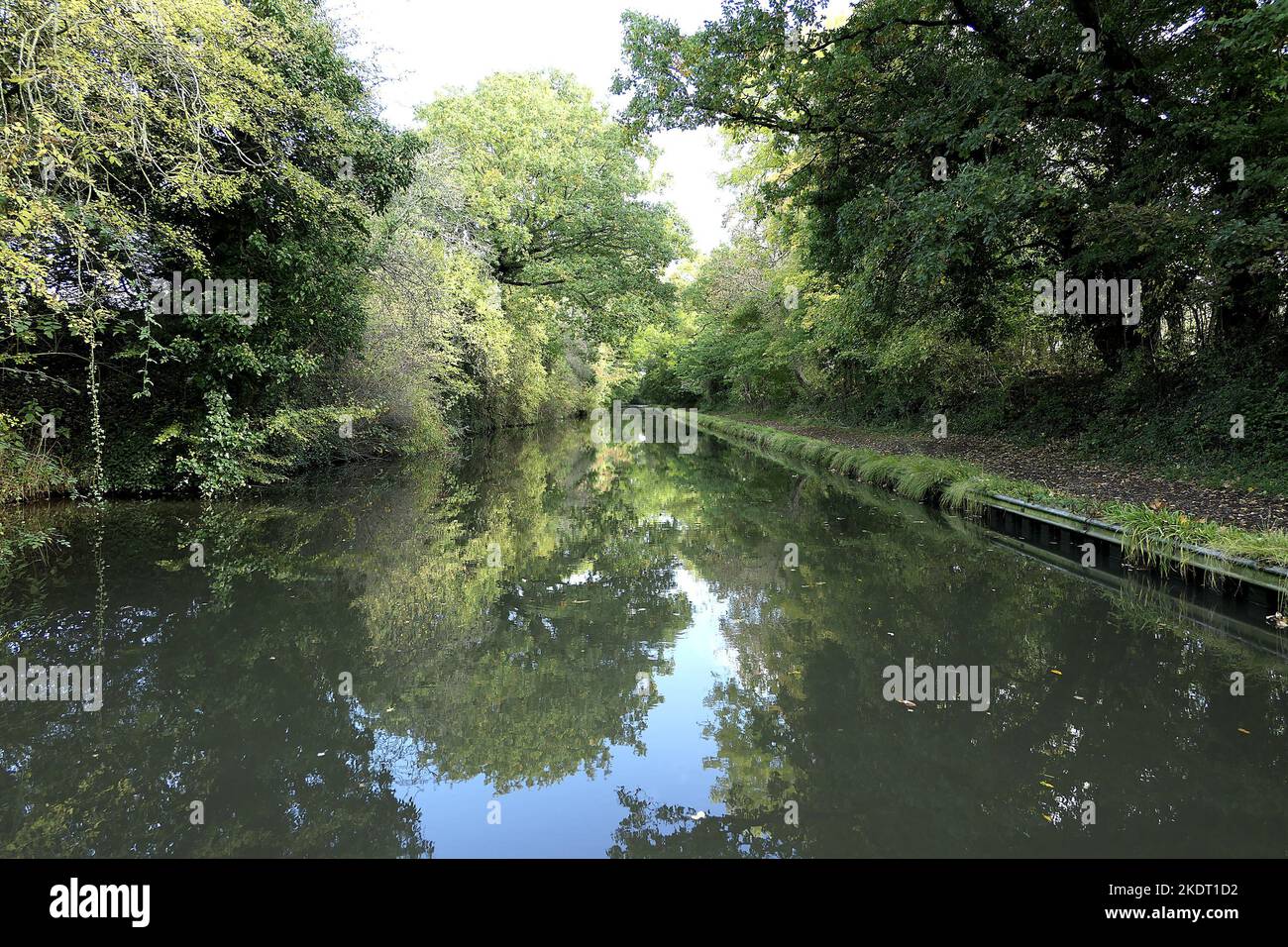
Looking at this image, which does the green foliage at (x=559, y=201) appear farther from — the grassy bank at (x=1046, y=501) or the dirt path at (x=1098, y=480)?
the dirt path at (x=1098, y=480)

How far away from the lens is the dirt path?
692cm

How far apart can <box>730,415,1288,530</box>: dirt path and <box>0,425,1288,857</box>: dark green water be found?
2.02 meters

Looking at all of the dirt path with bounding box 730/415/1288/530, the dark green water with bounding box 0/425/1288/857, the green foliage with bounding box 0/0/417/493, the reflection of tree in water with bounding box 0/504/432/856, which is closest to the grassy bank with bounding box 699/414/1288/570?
the dirt path with bounding box 730/415/1288/530

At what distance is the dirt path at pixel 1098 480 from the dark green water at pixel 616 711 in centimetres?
202

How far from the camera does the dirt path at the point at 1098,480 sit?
273 inches

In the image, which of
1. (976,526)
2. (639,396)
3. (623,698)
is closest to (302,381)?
(623,698)

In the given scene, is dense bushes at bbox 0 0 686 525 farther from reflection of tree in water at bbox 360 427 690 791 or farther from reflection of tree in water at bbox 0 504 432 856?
reflection of tree in water at bbox 360 427 690 791

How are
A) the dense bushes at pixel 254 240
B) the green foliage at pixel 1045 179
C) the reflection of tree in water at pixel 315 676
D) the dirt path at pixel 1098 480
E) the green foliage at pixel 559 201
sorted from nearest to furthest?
the reflection of tree in water at pixel 315 676 < the dense bushes at pixel 254 240 < the dirt path at pixel 1098 480 < the green foliage at pixel 1045 179 < the green foliage at pixel 559 201

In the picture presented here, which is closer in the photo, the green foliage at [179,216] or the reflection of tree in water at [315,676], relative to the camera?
the reflection of tree in water at [315,676]

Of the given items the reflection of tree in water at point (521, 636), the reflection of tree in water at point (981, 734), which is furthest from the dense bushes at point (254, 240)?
the reflection of tree in water at point (981, 734)

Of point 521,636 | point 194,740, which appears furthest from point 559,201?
point 194,740

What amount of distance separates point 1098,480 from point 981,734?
7853mm
